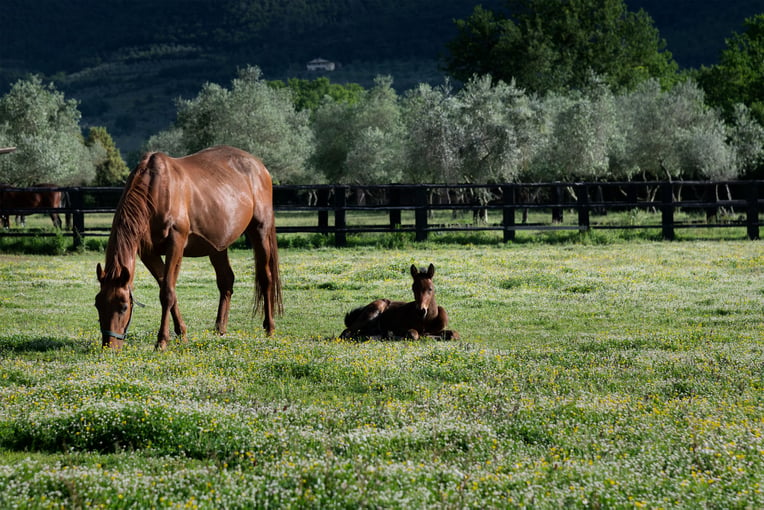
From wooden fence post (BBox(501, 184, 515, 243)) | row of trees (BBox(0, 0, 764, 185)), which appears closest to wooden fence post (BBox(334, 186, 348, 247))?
wooden fence post (BBox(501, 184, 515, 243))

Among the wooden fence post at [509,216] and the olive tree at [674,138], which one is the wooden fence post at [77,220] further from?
the olive tree at [674,138]

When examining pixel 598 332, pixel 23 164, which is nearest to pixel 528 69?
pixel 23 164

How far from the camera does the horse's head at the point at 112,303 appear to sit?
8477 millimetres

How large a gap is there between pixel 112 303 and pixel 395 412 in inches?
149

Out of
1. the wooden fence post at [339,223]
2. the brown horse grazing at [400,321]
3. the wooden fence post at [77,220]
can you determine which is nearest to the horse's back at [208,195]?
the brown horse grazing at [400,321]

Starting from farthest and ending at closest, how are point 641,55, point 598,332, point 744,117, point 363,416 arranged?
point 641,55 < point 744,117 < point 598,332 < point 363,416

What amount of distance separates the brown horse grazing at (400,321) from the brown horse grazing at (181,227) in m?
1.36

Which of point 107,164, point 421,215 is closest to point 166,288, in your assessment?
point 421,215

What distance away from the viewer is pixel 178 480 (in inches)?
184

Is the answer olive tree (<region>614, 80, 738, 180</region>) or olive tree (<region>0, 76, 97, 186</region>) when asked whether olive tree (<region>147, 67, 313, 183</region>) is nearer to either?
olive tree (<region>0, 76, 97, 186</region>)

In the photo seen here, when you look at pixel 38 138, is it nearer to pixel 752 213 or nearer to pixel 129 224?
pixel 752 213

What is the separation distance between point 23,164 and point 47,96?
12203 millimetres

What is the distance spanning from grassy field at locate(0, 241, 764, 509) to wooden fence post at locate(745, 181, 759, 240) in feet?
40.8

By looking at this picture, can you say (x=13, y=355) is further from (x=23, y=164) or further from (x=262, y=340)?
(x=23, y=164)
